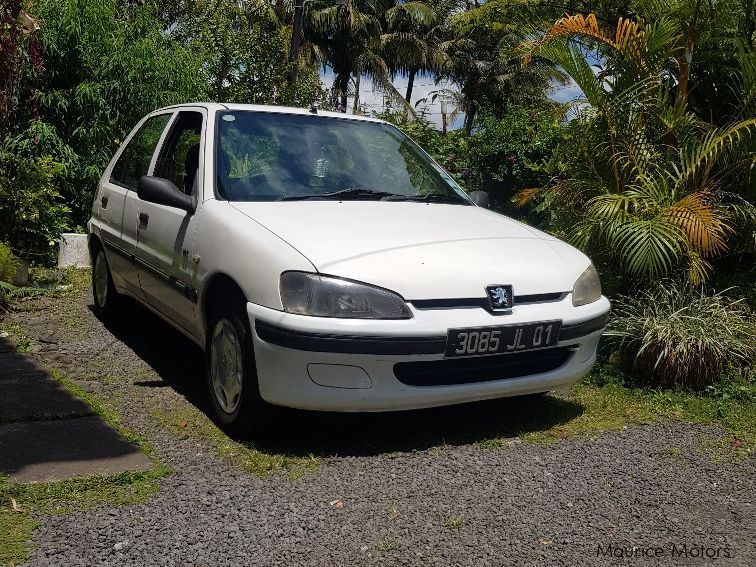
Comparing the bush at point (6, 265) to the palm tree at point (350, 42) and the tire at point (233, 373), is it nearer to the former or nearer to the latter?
the tire at point (233, 373)

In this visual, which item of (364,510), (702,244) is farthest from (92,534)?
(702,244)

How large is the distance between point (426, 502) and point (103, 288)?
12.8 ft

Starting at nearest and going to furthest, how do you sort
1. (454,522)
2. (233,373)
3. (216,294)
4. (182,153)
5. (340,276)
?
(454,522) → (340,276) → (233,373) → (216,294) → (182,153)

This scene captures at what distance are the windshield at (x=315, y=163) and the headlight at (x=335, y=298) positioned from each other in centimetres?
90

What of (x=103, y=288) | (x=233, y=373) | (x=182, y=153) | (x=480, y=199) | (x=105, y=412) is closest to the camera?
(x=233, y=373)

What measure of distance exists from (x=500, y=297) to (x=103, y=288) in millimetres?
3738

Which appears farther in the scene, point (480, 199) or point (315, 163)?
point (480, 199)

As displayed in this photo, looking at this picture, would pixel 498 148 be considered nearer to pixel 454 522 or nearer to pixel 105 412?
pixel 105 412

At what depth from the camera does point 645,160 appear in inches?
226

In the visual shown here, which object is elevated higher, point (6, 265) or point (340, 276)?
point (340, 276)

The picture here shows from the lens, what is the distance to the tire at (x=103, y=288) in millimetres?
6070

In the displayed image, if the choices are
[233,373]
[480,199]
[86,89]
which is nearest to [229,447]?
[233,373]

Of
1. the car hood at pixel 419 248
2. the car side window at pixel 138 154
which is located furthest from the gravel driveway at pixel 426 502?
the car side window at pixel 138 154

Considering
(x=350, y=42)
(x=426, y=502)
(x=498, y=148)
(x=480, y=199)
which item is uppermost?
(x=350, y=42)
